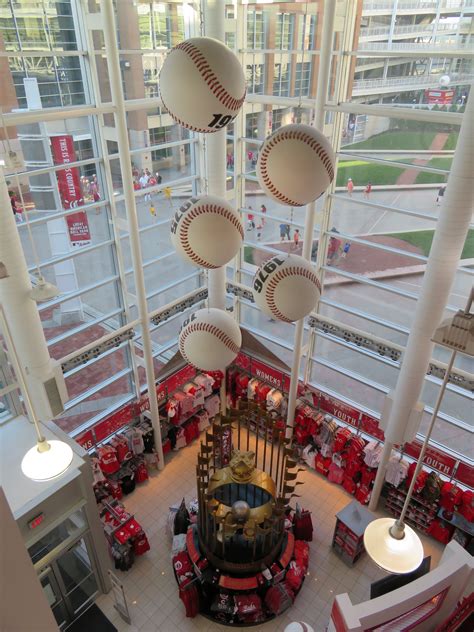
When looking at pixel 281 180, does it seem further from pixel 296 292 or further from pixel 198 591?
pixel 198 591

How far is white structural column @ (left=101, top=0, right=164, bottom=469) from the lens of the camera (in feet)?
16.6

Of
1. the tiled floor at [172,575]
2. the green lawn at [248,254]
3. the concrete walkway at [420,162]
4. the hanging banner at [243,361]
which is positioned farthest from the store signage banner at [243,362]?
the concrete walkway at [420,162]

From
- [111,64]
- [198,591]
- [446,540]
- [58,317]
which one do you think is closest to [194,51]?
[111,64]

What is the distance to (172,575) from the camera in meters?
6.17

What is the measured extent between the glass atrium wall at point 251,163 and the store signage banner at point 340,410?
44 centimetres

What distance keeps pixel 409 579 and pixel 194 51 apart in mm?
5640

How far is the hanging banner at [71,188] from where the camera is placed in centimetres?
591

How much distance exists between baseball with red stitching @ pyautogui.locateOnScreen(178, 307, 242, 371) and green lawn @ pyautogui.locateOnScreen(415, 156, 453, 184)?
3399mm

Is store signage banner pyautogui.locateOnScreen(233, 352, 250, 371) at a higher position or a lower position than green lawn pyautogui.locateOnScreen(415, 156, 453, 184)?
lower

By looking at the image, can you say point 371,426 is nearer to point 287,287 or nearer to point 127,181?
point 287,287

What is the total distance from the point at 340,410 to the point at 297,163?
16.4ft

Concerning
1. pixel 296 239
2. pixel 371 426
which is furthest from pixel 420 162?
pixel 371 426

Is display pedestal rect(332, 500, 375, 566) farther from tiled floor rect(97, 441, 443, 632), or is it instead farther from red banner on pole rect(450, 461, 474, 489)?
red banner on pole rect(450, 461, 474, 489)

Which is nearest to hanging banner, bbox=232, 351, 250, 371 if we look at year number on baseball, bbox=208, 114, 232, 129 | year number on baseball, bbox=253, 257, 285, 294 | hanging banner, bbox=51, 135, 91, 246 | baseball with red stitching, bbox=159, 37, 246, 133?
hanging banner, bbox=51, 135, 91, 246
